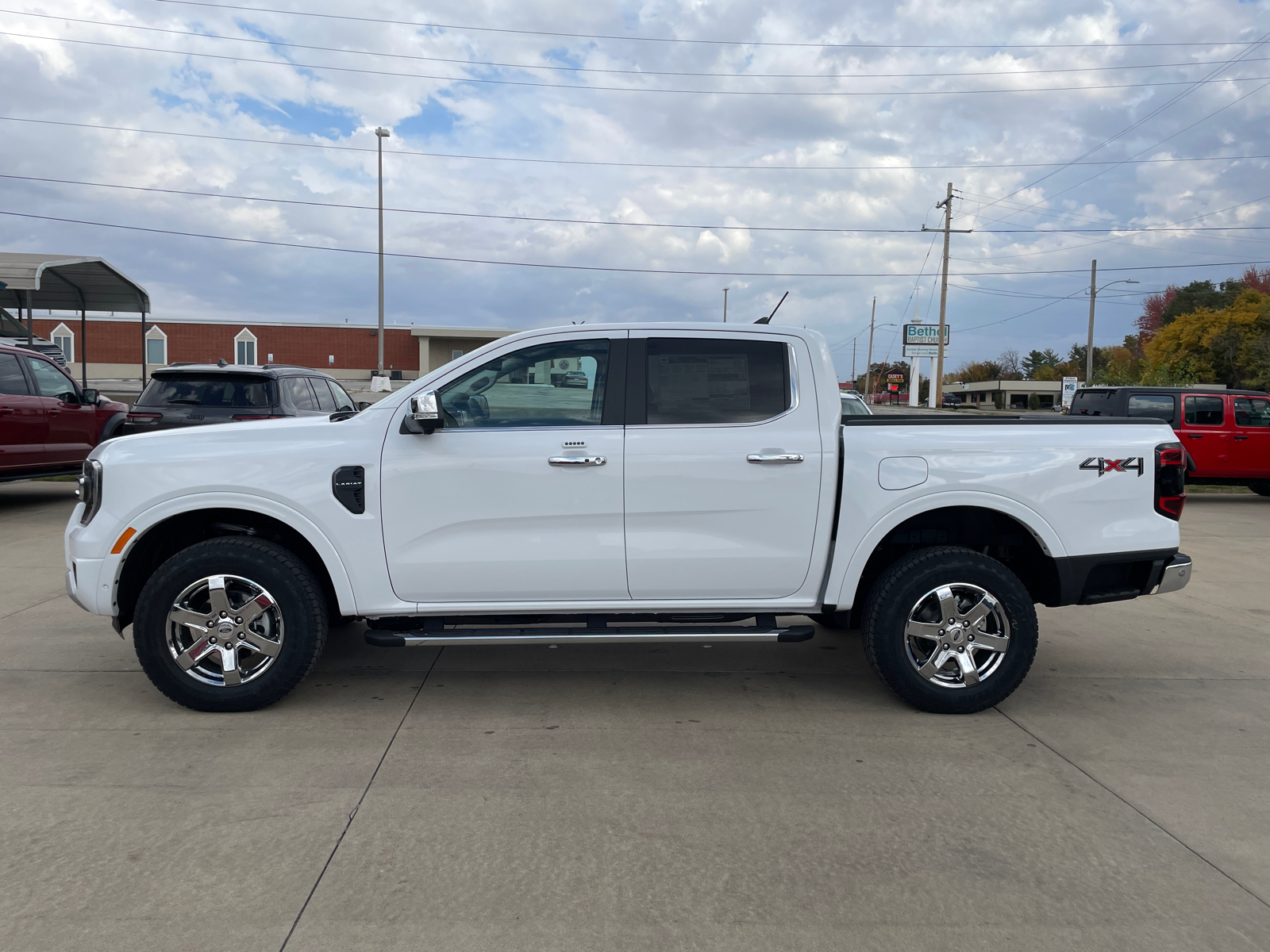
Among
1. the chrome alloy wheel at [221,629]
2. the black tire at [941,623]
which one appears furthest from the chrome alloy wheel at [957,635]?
the chrome alloy wheel at [221,629]

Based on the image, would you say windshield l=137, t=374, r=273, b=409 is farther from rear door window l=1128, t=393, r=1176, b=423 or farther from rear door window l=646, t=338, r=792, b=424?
rear door window l=1128, t=393, r=1176, b=423

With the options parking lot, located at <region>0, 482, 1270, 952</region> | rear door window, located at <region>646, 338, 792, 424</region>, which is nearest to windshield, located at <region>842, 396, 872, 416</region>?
parking lot, located at <region>0, 482, 1270, 952</region>

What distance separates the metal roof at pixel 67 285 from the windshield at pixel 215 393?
8860 mm

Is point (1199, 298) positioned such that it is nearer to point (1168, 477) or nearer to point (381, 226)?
point (381, 226)

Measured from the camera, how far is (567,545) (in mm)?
4676

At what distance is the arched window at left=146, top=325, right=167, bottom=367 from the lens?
5641 centimetres

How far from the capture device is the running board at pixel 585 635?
4.66 metres

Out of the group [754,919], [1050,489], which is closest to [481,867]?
[754,919]

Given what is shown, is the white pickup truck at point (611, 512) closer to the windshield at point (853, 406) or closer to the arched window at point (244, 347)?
the windshield at point (853, 406)

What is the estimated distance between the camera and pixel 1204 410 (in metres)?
14.4

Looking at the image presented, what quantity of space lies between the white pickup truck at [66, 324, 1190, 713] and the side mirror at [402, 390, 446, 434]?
0.02 meters

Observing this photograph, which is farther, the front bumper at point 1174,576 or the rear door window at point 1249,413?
the rear door window at point 1249,413

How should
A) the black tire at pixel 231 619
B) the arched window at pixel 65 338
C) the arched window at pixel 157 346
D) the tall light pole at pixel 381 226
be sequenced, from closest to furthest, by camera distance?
the black tire at pixel 231 619 → the tall light pole at pixel 381 226 → the arched window at pixel 65 338 → the arched window at pixel 157 346

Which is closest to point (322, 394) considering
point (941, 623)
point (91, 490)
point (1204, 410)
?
point (91, 490)
